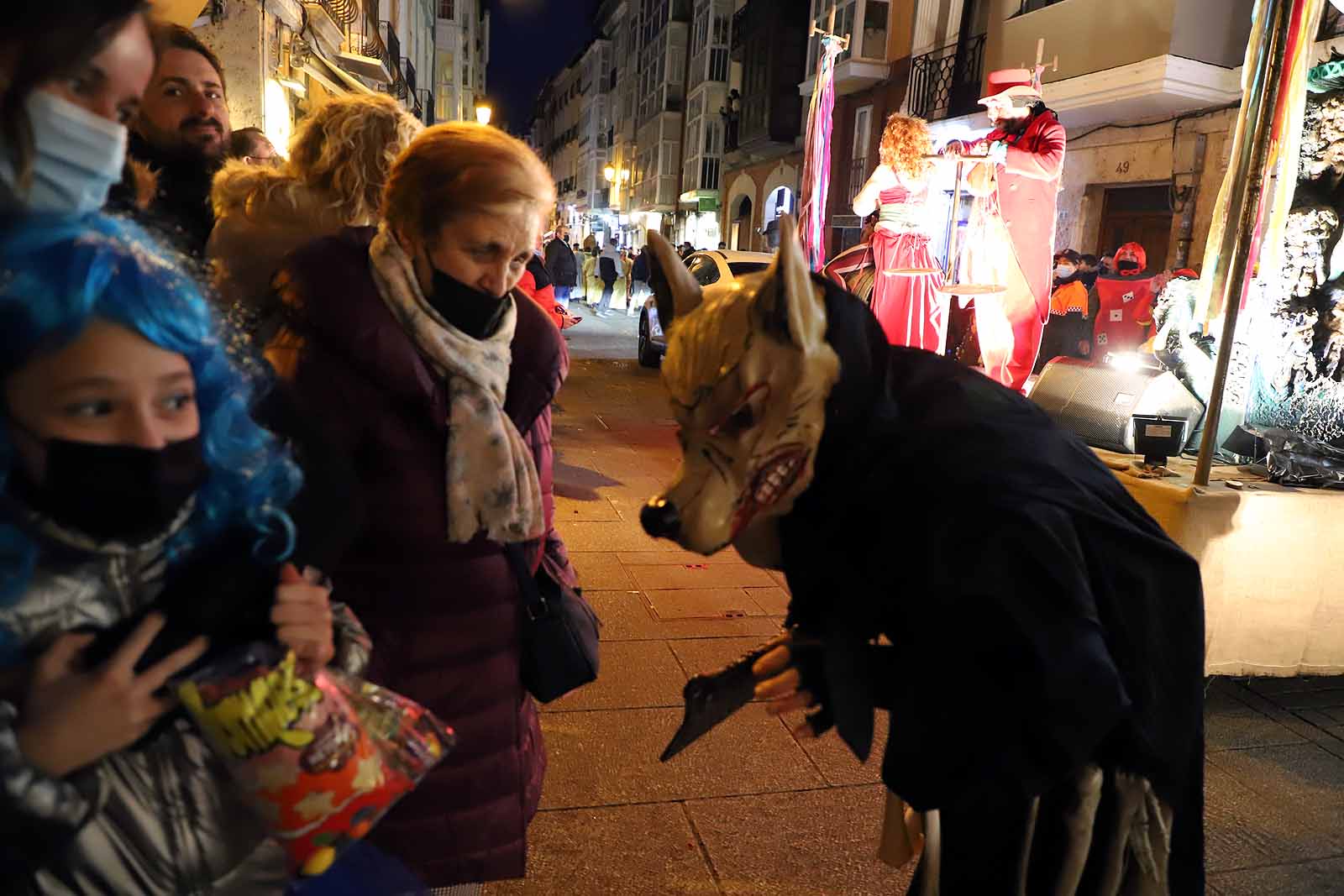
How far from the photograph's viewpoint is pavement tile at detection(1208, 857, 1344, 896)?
109 inches

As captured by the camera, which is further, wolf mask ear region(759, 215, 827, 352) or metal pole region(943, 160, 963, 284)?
metal pole region(943, 160, 963, 284)

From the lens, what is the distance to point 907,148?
6.98 metres

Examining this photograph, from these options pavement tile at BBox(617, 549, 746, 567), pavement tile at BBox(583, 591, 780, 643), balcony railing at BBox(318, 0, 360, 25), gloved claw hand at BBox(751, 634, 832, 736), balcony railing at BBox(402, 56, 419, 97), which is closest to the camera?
gloved claw hand at BBox(751, 634, 832, 736)

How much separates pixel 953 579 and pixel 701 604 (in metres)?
3.62

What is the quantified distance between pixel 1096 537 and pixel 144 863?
1.32 meters

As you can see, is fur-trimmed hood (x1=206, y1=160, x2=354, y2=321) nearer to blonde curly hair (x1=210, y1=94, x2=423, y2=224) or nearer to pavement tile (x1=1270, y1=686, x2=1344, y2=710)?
blonde curly hair (x1=210, y1=94, x2=423, y2=224)

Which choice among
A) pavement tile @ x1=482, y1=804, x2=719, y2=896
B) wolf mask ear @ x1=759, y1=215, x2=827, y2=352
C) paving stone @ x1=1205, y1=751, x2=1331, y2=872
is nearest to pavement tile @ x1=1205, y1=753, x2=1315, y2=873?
paving stone @ x1=1205, y1=751, x2=1331, y2=872

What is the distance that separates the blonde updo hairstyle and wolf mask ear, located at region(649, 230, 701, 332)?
433 millimetres

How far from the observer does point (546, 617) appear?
1.94 metres

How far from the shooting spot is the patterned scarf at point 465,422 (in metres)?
1.76

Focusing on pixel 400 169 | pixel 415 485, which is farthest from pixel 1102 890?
pixel 400 169

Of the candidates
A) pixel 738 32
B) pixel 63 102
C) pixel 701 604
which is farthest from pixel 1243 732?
pixel 738 32

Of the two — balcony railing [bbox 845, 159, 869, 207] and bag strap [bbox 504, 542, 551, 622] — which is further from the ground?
balcony railing [bbox 845, 159, 869, 207]

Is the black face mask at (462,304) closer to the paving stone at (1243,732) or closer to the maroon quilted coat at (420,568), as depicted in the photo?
the maroon quilted coat at (420,568)
